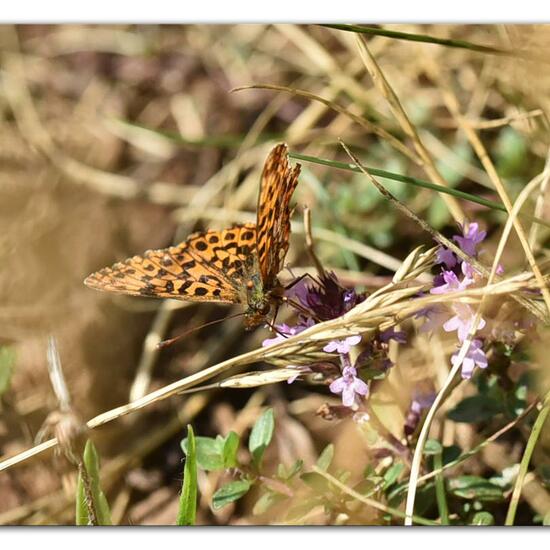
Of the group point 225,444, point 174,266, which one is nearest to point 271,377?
point 225,444

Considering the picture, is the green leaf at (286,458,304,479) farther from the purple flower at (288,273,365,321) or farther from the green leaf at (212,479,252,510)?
the purple flower at (288,273,365,321)

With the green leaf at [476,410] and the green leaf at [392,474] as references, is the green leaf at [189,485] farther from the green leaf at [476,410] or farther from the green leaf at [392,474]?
the green leaf at [476,410]

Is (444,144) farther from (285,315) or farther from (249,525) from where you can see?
(249,525)

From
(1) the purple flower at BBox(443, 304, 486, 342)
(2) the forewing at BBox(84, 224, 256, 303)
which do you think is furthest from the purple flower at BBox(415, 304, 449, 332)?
(2) the forewing at BBox(84, 224, 256, 303)

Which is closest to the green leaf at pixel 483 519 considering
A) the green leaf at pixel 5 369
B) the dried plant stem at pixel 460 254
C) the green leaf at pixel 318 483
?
the green leaf at pixel 318 483

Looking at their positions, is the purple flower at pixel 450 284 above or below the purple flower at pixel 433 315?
above

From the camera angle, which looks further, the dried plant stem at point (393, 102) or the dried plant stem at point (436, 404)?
the dried plant stem at point (393, 102)

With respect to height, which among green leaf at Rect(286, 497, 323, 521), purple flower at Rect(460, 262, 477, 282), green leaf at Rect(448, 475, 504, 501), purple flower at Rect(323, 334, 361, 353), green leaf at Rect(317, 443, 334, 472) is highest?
purple flower at Rect(460, 262, 477, 282)
